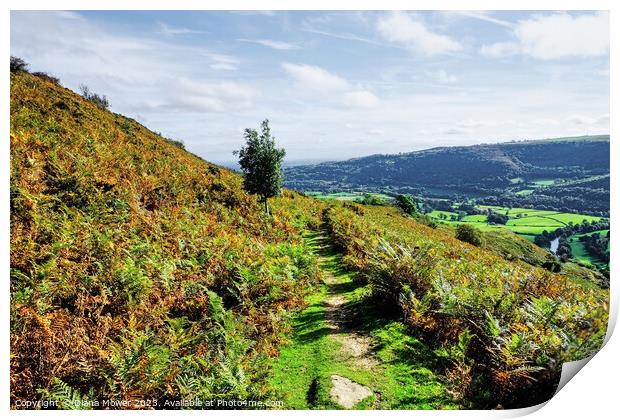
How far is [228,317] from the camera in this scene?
7320 mm

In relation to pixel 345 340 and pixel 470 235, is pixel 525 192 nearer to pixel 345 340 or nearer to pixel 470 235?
pixel 345 340

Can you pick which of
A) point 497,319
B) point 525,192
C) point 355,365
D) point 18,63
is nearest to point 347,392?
point 355,365

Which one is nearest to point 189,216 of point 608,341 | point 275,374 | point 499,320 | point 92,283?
point 92,283

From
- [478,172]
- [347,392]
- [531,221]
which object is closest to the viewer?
[347,392]

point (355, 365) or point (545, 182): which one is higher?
point (545, 182)

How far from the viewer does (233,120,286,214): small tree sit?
2175cm

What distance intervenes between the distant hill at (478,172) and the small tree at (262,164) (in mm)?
2774

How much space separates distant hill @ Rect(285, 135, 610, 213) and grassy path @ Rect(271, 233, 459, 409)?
520 centimetres

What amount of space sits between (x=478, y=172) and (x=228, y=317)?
149ft

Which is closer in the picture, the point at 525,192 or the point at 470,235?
the point at 525,192
